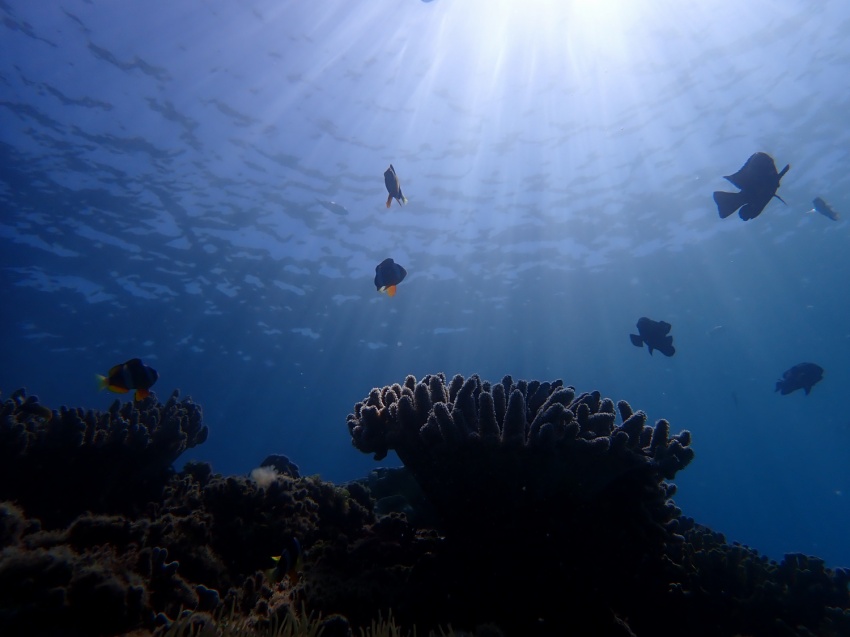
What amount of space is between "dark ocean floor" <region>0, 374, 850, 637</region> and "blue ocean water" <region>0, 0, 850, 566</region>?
1677 centimetres

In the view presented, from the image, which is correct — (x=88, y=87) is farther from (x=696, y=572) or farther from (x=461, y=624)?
(x=696, y=572)

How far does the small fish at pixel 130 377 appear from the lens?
529 cm

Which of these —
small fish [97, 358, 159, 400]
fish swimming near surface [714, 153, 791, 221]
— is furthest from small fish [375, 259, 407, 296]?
fish swimming near surface [714, 153, 791, 221]

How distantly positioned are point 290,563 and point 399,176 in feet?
76.0

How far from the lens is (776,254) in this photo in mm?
35844

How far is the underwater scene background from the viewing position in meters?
16.7

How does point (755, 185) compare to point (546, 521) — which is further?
point (755, 185)

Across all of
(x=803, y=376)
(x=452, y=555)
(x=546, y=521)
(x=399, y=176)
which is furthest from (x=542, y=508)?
(x=399, y=176)

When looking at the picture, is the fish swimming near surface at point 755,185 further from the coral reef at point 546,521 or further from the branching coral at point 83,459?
the branching coral at point 83,459

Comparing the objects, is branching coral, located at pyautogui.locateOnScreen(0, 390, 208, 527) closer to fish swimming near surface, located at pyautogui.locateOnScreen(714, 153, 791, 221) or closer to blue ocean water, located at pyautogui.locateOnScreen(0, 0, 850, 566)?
fish swimming near surface, located at pyautogui.locateOnScreen(714, 153, 791, 221)

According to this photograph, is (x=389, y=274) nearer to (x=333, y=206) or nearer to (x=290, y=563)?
(x=290, y=563)

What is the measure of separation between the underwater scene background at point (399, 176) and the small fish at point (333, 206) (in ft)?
0.78

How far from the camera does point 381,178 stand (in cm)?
2286

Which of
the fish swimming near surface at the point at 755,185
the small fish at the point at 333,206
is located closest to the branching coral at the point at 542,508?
the fish swimming near surface at the point at 755,185
